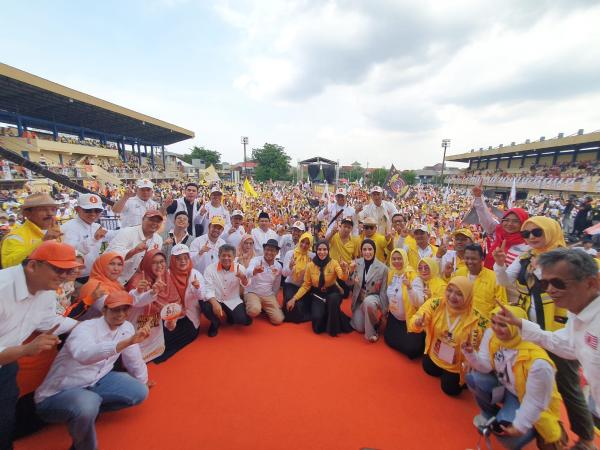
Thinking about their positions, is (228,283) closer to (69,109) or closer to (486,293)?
(486,293)

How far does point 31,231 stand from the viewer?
2432mm

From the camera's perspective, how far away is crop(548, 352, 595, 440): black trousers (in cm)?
194

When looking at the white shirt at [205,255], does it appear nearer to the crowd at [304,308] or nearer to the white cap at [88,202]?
the crowd at [304,308]

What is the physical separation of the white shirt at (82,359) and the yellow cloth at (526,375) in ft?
9.54

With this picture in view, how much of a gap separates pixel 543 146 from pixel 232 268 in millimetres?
33316

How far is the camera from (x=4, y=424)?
1.65 meters

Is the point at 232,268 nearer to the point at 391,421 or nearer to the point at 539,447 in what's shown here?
the point at 391,421

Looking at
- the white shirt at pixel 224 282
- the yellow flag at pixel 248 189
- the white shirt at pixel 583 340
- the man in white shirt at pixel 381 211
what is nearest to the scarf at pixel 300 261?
the white shirt at pixel 224 282

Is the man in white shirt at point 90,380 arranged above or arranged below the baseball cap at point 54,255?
below

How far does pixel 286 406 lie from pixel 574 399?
223 centimetres

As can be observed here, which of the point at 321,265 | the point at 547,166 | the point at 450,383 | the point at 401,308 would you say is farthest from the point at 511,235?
the point at 547,166

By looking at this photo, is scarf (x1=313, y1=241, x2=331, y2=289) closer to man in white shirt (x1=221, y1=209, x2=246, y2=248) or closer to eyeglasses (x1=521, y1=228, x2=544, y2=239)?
man in white shirt (x1=221, y1=209, x2=246, y2=248)

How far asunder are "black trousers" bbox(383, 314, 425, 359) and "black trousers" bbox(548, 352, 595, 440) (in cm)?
119

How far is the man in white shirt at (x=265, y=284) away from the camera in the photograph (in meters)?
3.83
